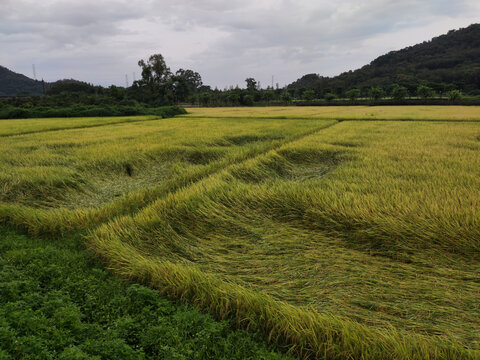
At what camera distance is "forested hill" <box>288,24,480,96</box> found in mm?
61700

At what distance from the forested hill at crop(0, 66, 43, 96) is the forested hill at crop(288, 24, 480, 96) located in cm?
9789

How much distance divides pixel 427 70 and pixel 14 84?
472ft

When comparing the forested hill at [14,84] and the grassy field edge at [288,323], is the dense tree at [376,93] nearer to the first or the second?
the grassy field edge at [288,323]

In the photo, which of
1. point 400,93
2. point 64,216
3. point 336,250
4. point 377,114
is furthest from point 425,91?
point 64,216

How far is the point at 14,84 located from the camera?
4171 inches

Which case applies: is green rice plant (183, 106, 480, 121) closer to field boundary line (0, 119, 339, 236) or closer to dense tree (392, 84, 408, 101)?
dense tree (392, 84, 408, 101)

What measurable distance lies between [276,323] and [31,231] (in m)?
3.18

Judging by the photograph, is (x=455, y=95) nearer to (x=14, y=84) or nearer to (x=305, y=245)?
(x=305, y=245)

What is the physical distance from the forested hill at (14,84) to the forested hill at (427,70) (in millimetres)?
97894

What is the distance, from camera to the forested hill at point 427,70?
6170 centimetres

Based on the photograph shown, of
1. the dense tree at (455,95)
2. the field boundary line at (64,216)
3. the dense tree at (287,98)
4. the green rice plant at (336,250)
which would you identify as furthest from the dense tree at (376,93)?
the field boundary line at (64,216)

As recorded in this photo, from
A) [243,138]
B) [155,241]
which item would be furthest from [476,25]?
[155,241]

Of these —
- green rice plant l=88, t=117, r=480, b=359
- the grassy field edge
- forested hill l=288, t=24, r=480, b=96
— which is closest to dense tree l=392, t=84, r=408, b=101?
forested hill l=288, t=24, r=480, b=96

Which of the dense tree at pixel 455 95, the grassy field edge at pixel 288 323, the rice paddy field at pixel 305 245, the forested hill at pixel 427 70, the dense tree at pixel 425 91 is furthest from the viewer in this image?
the forested hill at pixel 427 70
